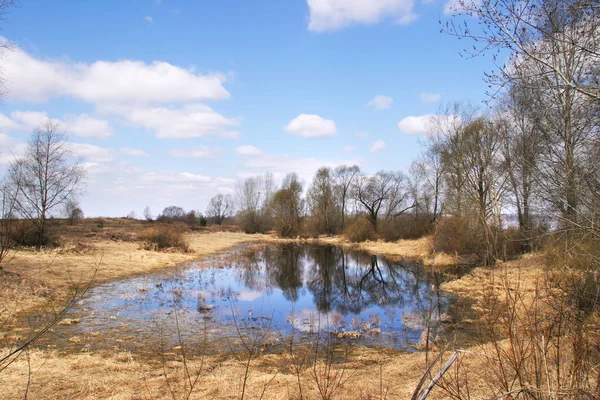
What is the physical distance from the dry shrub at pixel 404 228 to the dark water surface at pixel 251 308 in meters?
12.3

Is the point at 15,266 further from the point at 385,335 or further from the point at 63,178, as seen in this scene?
the point at 385,335

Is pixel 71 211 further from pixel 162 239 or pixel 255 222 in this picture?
pixel 255 222

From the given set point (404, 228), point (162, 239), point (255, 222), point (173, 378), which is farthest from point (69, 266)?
point (255, 222)

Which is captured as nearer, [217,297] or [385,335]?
[385,335]

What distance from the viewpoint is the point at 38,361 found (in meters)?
6.18

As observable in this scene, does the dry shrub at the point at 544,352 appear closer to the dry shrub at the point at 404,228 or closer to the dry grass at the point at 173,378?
the dry grass at the point at 173,378

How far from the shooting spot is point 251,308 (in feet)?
27.2

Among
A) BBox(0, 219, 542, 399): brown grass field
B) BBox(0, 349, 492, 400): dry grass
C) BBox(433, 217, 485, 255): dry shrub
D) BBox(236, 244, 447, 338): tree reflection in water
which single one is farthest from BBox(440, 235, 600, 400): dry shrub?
BBox(433, 217, 485, 255): dry shrub

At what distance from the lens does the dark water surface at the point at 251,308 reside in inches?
326

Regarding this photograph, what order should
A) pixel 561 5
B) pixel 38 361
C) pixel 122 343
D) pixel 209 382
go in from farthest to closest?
1. pixel 122 343
2. pixel 38 361
3. pixel 209 382
4. pixel 561 5

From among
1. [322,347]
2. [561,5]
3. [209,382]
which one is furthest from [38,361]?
[561,5]

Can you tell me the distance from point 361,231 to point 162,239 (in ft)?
66.6

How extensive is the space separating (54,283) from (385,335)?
422 inches

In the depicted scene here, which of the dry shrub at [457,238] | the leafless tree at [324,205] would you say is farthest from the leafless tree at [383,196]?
the dry shrub at [457,238]
